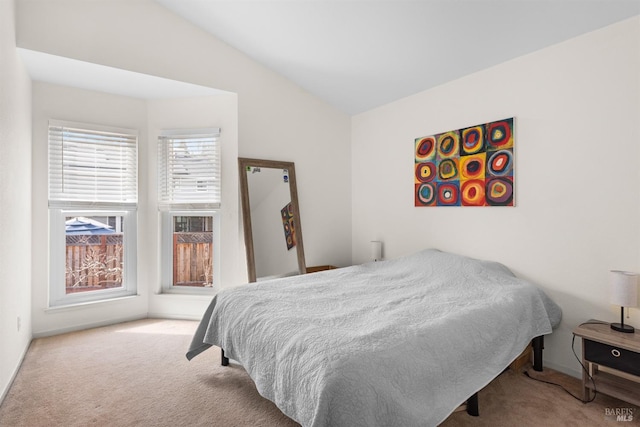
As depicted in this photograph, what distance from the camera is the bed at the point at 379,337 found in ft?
4.42

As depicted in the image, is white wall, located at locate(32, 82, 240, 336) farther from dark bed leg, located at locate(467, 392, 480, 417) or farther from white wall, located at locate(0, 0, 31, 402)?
dark bed leg, located at locate(467, 392, 480, 417)

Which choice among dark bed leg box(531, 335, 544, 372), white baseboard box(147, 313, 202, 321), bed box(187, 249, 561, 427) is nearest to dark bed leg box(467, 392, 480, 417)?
bed box(187, 249, 561, 427)

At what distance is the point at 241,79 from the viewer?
138 inches

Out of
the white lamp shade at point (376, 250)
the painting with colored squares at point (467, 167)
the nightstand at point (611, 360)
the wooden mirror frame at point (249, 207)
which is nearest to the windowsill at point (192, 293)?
the wooden mirror frame at point (249, 207)

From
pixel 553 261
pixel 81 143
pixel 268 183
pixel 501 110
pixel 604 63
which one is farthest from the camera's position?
pixel 268 183

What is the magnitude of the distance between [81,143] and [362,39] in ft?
9.72

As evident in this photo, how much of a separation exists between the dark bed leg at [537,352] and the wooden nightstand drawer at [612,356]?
14.5 inches

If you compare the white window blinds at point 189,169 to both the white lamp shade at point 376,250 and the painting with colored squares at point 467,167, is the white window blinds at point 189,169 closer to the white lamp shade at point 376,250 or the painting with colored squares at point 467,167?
the white lamp shade at point 376,250

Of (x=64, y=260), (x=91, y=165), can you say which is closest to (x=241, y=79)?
(x=91, y=165)

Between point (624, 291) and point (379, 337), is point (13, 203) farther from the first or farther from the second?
point (624, 291)

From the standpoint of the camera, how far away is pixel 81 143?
11.1 feet

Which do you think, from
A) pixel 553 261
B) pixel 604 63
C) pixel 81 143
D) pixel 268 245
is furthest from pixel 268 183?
pixel 604 63

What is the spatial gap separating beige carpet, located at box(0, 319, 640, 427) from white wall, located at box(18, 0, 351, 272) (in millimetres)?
1871

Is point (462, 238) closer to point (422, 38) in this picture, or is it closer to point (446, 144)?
point (446, 144)
